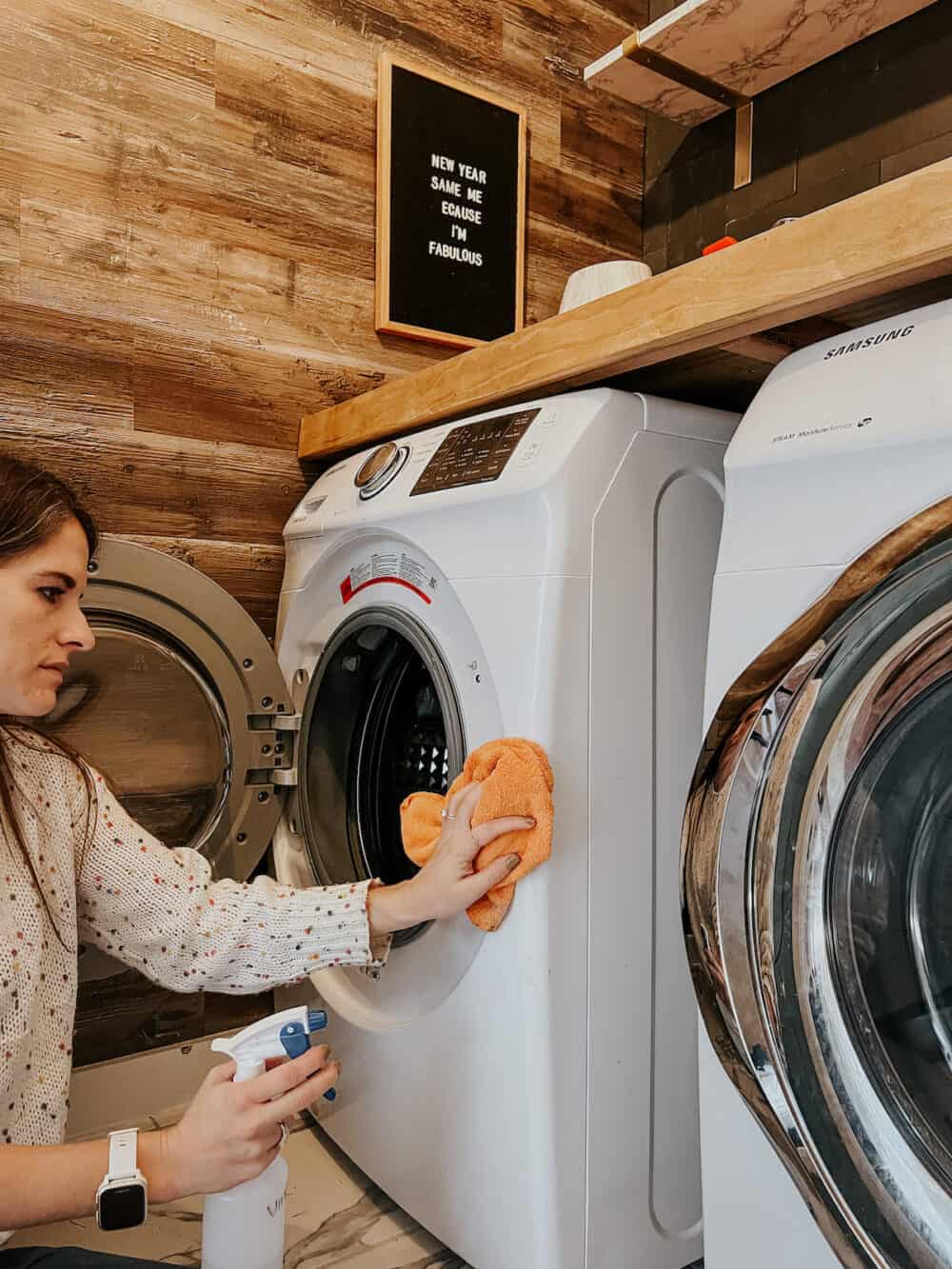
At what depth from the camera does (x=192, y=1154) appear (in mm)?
827

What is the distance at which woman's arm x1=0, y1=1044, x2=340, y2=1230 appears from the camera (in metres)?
0.77

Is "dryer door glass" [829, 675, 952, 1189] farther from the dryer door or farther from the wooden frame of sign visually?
the wooden frame of sign

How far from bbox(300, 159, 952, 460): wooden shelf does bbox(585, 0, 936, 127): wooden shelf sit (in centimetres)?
75

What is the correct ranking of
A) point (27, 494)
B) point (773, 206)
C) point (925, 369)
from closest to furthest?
point (925, 369) < point (27, 494) < point (773, 206)

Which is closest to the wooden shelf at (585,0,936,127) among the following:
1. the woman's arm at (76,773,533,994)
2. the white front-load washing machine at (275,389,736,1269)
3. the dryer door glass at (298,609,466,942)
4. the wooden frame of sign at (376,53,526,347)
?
the wooden frame of sign at (376,53,526,347)

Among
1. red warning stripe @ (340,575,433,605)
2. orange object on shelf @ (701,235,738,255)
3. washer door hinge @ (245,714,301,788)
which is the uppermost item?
orange object on shelf @ (701,235,738,255)

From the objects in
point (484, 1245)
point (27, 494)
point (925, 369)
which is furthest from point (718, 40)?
point (484, 1245)

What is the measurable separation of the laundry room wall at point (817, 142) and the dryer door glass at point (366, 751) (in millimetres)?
1058

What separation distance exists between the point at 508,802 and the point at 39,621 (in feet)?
1.58

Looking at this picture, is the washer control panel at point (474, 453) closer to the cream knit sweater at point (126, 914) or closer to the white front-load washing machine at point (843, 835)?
the white front-load washing machine at point (843, 835)

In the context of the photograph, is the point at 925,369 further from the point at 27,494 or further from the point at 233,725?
the point at 233,725

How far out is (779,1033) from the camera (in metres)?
0.73

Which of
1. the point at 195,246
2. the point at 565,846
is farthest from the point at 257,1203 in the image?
the point at 195,246

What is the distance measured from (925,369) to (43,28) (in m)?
1.31
